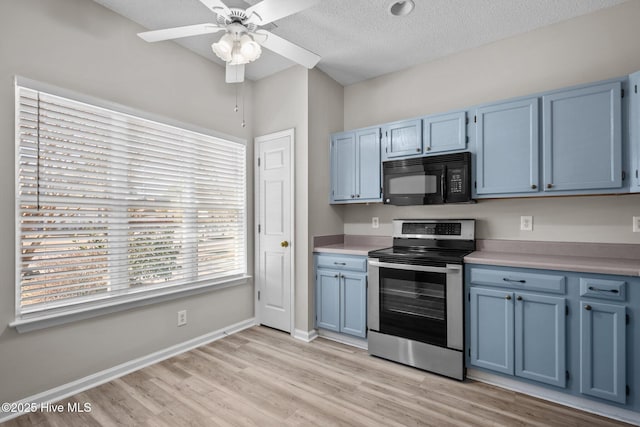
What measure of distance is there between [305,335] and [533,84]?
3131 millimetres

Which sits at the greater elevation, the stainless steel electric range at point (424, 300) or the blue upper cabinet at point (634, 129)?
the blue upper cabinet at point (634, 129)

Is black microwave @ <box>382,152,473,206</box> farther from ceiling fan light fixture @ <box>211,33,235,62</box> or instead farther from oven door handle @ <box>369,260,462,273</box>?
ceiling fan light fixture @ <box>211,33,235,62</box>

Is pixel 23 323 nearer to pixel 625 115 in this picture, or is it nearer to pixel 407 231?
pixel 407 231

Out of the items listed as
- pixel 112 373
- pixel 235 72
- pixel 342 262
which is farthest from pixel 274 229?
pixel 112 373

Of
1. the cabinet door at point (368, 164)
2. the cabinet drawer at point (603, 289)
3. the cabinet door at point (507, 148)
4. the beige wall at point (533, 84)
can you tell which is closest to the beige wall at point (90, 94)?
the cabinet door at point (368, 164)

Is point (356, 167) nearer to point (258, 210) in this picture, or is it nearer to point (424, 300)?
point (258, 210)

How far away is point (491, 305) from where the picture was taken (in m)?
2.31

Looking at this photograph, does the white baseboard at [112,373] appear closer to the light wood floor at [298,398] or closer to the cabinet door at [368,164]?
the light wood floor at [298,398]

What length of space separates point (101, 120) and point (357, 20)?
2.18 m

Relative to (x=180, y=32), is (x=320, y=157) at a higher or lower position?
lower

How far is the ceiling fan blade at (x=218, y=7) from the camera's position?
1735 millimetres

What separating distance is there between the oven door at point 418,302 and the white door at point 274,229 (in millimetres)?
986

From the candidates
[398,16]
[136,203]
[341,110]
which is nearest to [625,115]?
[398,16]

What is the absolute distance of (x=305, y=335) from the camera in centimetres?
320
